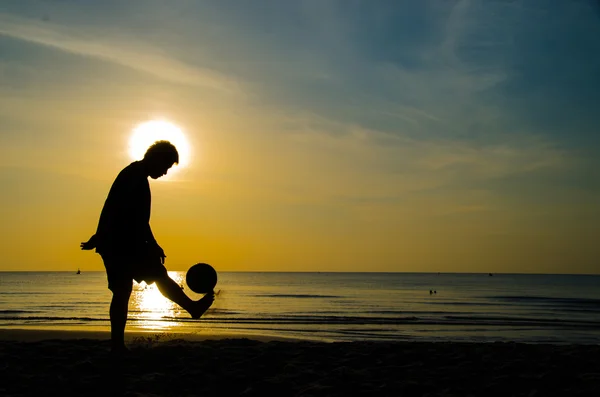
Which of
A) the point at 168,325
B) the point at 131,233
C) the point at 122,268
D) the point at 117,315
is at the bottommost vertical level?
the point at 168,325

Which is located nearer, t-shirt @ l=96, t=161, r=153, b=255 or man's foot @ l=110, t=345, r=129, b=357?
t-shirt @ l=96, t=161, r=153, b=255

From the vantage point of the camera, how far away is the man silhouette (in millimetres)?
5977

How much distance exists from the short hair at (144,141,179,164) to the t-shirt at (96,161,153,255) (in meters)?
0.26

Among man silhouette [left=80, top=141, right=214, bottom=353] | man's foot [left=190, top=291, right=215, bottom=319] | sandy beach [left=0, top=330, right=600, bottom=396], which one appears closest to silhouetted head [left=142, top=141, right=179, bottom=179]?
man silhouette [left=80, top=141, right=214, bottom=353]

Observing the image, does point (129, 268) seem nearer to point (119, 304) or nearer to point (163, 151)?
point (119, 304)

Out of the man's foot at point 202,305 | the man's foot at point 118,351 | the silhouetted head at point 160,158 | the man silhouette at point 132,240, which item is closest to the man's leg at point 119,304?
the man silhouette at point 132,240

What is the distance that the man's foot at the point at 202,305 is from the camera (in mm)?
6051

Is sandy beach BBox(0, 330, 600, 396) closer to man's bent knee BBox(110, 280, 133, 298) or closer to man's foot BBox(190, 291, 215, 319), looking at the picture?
man's foot BBox(190, 291, 215, 319)

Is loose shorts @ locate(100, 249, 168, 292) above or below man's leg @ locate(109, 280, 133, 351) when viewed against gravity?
above

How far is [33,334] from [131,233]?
951cm

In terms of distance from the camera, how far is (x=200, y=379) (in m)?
5.57

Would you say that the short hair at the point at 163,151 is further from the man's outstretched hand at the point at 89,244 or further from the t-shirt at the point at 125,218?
the man's outstretched hand at the point at 89,244

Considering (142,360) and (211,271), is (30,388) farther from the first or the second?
(211,271)

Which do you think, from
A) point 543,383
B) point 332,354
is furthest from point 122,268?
point 543,383
